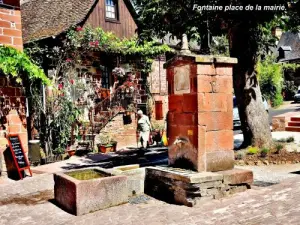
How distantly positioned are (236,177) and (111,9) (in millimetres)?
14186

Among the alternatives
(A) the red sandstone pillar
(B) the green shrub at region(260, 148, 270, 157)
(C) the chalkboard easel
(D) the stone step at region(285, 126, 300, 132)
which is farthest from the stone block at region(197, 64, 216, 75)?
(D) the stone step at region(285, 126, 300, 132)

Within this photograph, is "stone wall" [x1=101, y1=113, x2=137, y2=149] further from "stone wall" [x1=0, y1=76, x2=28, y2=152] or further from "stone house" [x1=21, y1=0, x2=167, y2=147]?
"stone wall" [x1=0, y1=76, x2=28, y2=152]

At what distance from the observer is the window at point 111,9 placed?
18.0 meters

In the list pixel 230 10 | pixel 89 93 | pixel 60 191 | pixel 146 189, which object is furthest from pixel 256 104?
pixel 89 93

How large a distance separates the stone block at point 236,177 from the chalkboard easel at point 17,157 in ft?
17.7

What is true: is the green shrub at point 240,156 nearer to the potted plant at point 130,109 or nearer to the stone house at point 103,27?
the stone house at point 103,27

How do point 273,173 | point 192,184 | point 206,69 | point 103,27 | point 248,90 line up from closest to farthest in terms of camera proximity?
point 192,184, point 206,69, point 273,173, point 248,90, point 103,27

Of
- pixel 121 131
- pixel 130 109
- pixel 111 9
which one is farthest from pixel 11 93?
pixel 111 9

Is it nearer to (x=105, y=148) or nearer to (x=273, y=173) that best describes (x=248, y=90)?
(x=273, y=173)

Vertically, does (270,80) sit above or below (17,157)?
above

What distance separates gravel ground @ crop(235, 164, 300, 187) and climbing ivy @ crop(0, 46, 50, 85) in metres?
6.35

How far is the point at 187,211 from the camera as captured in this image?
17.9ft

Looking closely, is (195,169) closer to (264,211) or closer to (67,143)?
(264,211)

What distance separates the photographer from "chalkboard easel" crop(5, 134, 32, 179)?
898 cm
